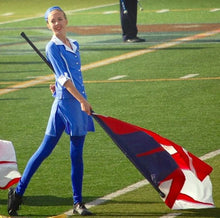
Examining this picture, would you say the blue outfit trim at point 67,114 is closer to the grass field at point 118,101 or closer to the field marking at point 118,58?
the grass field at point 118,101

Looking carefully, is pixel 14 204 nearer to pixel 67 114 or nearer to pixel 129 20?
pixel 67 114

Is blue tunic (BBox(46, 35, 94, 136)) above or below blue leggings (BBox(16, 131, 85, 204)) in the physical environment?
above

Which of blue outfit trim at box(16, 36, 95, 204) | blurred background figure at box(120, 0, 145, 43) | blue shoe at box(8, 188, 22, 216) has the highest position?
blue outfit trim at box(16, 36, 95, 204)

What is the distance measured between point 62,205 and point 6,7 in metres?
31.7

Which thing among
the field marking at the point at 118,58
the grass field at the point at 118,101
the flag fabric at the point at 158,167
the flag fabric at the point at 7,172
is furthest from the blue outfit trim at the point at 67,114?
the field marking at the point at 118,58

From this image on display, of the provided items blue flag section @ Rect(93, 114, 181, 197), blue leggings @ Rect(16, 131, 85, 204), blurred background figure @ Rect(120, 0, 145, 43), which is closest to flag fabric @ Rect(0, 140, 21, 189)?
blue leggings @ Rect(16, 131, 85, 204)

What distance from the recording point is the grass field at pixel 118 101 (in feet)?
35.8

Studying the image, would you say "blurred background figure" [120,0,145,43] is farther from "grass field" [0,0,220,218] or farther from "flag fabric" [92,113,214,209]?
"flag fabric" [92,113,214,209]

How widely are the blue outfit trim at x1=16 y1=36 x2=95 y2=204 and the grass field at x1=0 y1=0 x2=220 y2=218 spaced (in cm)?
45

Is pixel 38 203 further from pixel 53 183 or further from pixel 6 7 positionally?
pixel 6 7

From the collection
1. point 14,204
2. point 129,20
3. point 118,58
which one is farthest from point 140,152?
point 129,20

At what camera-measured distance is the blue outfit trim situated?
9.98 metres

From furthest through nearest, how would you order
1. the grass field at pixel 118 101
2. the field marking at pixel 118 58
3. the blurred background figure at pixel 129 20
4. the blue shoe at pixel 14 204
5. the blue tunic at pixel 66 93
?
the blurred background figure at pixel 129 20
the field marking at pixel 118 58
the grass field at pixel 118 101
the blue shoe at pixel 14 204
the blue tunic at pixel 66 93

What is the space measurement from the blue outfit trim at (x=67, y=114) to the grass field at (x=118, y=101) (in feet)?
1.47
